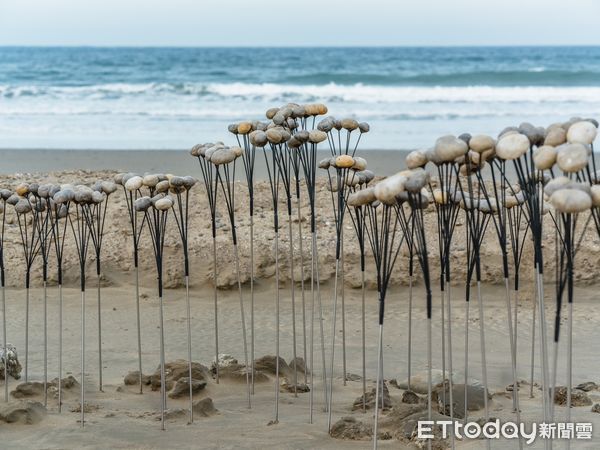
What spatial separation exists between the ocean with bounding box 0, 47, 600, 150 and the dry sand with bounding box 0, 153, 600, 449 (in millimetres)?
7588

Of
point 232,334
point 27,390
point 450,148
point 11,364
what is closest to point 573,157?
point 450,148

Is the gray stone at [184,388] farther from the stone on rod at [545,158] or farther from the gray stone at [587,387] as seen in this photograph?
the stone on rod at [545,158]

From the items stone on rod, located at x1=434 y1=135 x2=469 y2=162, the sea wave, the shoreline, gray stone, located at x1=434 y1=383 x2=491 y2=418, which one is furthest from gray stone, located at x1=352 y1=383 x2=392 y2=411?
the sea wave

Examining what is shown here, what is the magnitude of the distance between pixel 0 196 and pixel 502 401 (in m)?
2.57

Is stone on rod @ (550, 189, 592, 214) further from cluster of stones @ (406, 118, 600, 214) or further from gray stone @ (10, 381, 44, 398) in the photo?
gray stone @ (10, 381, 44, 398)

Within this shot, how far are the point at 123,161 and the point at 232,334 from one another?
7066 millimetres

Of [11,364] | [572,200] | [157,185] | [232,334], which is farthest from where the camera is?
[232,334]

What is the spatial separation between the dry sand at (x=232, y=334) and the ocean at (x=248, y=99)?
7.59 m

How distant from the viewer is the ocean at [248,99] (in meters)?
16.7

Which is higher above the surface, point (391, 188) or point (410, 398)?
point (391, 188)

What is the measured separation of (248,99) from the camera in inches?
960

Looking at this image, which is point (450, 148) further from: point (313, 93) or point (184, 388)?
point (313, 93)

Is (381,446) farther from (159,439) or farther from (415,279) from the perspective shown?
(415,279)

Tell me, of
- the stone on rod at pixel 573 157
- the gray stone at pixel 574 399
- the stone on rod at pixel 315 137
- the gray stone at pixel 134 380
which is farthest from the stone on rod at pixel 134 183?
the gray stone at pixel 574 399
